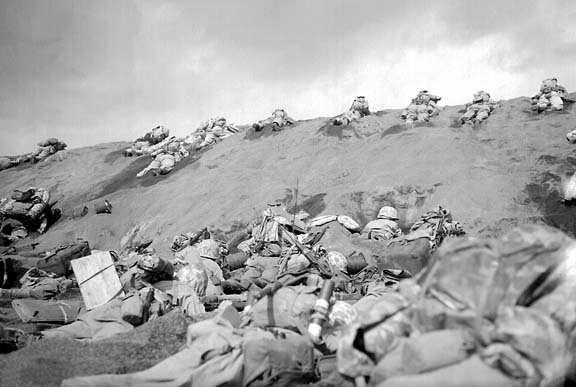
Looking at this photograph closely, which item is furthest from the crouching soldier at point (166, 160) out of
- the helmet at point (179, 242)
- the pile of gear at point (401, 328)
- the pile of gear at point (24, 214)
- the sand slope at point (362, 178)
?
the pile of gear at point (401, 328)

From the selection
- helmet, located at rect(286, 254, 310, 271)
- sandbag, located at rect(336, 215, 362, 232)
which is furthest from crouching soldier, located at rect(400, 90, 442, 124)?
helmet, located at rect(286, 254, 310, 271)

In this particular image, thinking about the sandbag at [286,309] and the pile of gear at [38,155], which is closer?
the sandbag at [286,309]

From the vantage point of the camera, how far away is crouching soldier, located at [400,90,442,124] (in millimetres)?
19469

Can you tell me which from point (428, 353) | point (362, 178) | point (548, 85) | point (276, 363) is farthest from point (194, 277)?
point (548, 85)

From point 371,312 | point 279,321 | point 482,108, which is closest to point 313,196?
point 482,108

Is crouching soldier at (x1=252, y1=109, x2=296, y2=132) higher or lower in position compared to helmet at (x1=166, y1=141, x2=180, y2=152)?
higher

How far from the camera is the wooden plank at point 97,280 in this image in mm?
6516

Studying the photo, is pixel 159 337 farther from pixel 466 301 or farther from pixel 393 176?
pixel 393 176

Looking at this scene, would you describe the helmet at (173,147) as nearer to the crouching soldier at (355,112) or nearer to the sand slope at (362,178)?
the sand slope at (362,178)

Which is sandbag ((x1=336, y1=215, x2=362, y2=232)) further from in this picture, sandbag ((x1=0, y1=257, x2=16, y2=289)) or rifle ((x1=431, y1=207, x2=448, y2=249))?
sandbag ((x1=0, y1=257, x2=16, y2=289))

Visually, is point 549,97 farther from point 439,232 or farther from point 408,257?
point 408,257

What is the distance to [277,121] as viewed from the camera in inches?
878

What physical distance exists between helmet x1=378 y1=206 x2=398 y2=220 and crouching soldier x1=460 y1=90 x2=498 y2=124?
790cm

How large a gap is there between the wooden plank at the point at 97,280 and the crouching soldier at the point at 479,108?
15047 mm
